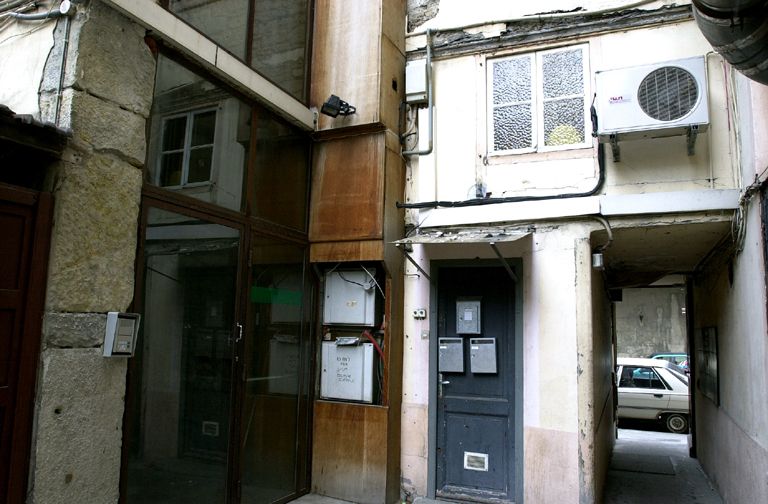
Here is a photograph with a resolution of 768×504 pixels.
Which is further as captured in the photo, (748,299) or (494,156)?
(494,156)

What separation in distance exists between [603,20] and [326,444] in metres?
5.44

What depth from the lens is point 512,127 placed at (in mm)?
6281

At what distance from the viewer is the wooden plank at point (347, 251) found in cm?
610

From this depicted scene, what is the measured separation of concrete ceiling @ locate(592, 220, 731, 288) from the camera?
570cm

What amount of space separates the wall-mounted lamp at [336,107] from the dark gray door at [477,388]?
222 centimetres

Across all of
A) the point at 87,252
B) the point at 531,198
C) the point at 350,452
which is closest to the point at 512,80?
the point at 531,198

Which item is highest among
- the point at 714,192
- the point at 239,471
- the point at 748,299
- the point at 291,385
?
the point at 714,192

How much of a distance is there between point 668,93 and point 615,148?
66 cm

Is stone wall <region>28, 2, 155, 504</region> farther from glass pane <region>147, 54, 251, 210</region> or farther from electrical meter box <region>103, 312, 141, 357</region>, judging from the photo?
glass pane <region>147, 54, 251, 210</region>

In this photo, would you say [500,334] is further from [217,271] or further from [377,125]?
[217,271]

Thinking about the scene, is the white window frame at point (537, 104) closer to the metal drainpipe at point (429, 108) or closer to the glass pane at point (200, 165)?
the metal drainpipe at point (429, 108)

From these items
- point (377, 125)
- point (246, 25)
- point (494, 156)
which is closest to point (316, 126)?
point (377, 125)

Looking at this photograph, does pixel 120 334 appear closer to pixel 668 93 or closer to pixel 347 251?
pixel 347 251

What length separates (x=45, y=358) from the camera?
3.52 meters
